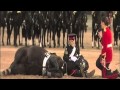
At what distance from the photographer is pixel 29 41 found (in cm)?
752

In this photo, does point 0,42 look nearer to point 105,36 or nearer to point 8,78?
point 8,78

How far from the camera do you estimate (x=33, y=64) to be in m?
7.40

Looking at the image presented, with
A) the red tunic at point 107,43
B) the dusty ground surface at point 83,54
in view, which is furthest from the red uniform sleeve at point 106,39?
the dusty ground surface at point 83,54

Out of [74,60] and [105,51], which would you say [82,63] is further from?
[105,51]

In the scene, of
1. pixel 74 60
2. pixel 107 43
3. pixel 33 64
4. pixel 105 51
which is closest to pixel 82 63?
pixel 74 60

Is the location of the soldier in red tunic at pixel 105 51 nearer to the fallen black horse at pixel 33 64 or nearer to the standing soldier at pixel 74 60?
the standing soldier at pixel 74 60

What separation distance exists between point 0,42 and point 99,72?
1963mm

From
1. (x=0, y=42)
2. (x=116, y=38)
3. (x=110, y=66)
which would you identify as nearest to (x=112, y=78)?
(x=110, y=66)

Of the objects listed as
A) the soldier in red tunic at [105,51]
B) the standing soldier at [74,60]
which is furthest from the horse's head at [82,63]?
the soldier in red tunic at [105,51]

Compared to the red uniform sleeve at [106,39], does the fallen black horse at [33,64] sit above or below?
below

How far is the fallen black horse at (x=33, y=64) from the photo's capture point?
7.35m

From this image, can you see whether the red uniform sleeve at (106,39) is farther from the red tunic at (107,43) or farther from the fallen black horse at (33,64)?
the fallen black horse at (33,64)

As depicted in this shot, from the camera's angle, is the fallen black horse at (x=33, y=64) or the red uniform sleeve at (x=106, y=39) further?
the red uniform sleeve at (x=106, y=39)

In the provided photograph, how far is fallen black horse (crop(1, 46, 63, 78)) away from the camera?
735 cm
